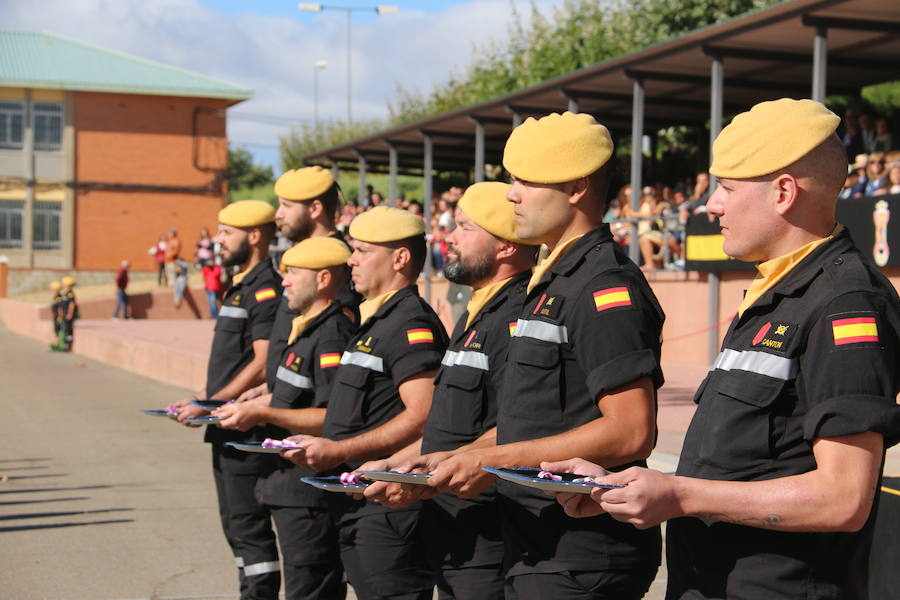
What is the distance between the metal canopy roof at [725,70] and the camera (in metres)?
15.7

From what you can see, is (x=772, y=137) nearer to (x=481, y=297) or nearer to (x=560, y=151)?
(x=560, y=151)

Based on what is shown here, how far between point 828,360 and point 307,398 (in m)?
3.48

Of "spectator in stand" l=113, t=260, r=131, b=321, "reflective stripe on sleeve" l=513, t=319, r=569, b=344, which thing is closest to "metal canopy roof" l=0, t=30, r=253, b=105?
"spectator in stand" l=113, t=260, r=131, b=321

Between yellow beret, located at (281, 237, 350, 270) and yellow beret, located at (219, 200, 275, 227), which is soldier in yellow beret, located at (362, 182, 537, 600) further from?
yellow beret, located at (219, 200, 275, 227)

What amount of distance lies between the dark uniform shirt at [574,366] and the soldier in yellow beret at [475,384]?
0.60 metres

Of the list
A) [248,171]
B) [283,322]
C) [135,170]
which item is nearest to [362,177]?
[135,170]

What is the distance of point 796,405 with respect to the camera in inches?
98.6

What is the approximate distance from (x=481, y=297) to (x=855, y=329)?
2.10m

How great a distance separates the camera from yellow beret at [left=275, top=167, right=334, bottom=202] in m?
6.52

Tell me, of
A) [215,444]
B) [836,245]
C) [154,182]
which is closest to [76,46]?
[154,182]

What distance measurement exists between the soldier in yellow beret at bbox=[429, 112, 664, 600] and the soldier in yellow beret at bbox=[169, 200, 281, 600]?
2.77m

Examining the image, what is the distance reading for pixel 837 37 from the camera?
668 inches

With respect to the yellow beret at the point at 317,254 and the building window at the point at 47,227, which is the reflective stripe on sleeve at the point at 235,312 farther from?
the building window at the point at 47,227

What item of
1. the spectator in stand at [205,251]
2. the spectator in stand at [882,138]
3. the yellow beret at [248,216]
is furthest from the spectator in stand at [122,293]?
the yellow beret at [248,216]
